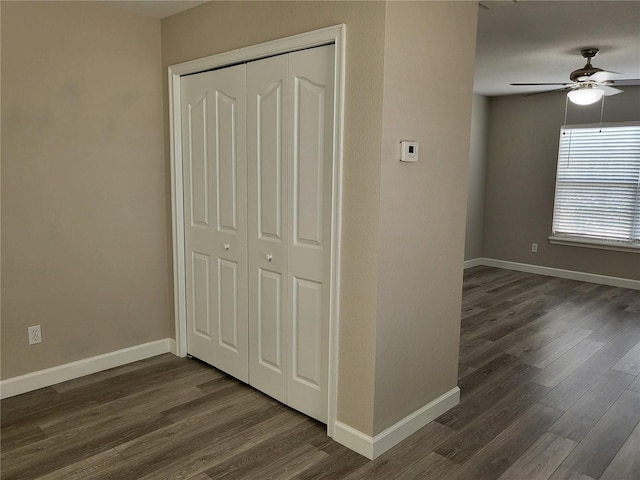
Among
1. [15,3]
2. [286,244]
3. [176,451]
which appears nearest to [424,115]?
[286,244]

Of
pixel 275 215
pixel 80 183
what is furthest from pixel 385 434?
pixel 80 183

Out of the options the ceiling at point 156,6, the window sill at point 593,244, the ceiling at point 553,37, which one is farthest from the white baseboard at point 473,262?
the ceiling at point 156,6

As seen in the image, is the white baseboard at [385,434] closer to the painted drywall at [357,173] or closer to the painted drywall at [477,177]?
the painted drywall at [357,173]

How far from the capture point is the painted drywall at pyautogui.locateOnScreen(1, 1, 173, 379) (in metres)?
2.82

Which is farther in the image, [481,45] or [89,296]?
[481,45]

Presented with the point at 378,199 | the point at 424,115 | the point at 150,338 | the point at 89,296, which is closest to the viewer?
the point at 378,199

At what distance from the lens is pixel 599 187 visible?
19.8 ft

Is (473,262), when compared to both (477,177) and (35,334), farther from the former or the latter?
(35,334)

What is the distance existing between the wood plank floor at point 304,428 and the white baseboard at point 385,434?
35mm

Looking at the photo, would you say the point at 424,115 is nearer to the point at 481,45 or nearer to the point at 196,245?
the point at 196,245

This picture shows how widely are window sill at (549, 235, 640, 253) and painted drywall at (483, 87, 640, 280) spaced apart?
58 millimetres

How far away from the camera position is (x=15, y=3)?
8.90 ft

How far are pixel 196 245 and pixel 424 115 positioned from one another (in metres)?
1.82

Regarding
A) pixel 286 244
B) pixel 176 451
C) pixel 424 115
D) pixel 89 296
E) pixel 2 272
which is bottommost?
pixel 176 451
